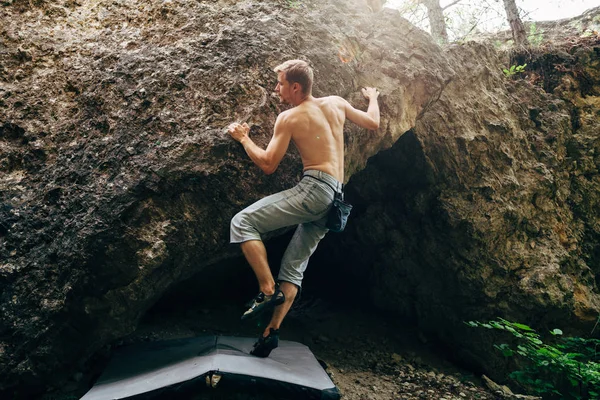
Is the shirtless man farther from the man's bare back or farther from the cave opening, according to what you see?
the cave opening

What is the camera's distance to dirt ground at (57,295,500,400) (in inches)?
166

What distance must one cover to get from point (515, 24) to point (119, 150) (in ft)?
22.4

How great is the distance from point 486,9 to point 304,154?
8120 millimetres

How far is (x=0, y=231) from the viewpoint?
114 inches

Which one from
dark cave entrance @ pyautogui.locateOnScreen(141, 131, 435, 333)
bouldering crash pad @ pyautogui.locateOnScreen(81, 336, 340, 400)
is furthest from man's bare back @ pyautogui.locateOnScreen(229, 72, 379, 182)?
dark cave entrance @ pyautogui.locateOnScreen(141, 131, 435, 333)

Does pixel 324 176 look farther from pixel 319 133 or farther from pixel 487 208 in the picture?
pixel 487 208

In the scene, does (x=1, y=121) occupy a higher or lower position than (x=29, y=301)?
higher

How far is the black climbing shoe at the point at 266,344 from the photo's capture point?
3.33 metres

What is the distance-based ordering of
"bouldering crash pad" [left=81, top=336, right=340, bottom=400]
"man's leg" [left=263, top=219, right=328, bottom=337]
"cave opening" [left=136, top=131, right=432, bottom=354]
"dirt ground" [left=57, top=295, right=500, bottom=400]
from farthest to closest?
"cave opening" [left=136, top=131, right=432, bottom=354]
"dirt ground" [left=57, top=295, right=500, bottom=400]
"man's leg" [left=263, top=219, right=328, bottom=337]
"bouldering crash pad" [left=81, top=336, right=340, bottom=400]

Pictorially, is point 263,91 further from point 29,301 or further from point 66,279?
point 29,301

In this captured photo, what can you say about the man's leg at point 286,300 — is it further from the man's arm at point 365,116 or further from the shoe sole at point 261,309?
the man's arm at point 365,116

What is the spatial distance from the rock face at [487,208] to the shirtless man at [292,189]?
1.97 m

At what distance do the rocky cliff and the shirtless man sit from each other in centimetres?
25

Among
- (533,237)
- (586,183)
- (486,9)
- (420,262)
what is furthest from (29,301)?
(486,9)
